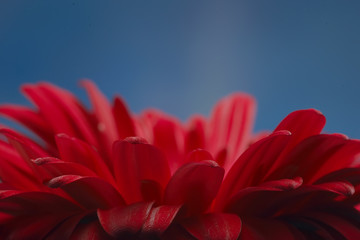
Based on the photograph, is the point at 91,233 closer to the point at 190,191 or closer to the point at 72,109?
the point at 190,191

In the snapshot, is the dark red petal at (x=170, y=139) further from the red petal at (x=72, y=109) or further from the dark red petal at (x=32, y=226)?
the dark red petal at (x=32, y=226)

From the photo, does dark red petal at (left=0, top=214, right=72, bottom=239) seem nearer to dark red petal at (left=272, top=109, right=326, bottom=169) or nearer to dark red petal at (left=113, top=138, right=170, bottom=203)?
dark red petal at (left=113, top=138, right=170, bottom=203)

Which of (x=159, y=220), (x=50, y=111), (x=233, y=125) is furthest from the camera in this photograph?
(x=233, y=125)

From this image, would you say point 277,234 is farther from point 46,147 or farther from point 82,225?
point 46,147

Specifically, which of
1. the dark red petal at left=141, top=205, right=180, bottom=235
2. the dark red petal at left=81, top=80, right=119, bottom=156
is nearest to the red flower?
the dark red petal at left=141, top=205, right=180, bottom=235

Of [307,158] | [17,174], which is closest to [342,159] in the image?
[307,158]
